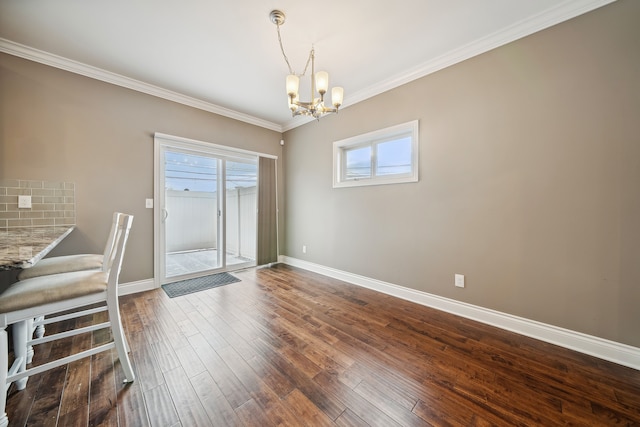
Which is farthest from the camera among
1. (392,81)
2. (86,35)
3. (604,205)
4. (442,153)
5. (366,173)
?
(366,173)

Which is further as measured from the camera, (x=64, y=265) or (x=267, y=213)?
(x=267, y=213)

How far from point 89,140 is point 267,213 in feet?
8.23

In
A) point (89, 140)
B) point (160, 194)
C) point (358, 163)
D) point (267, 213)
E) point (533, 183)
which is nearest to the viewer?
point (533, 183)

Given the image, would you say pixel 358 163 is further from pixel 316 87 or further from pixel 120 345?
pixel 120 345

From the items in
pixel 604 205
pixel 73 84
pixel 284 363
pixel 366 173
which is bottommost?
pixel 284 363

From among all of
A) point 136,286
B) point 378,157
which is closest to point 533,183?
point 378,157

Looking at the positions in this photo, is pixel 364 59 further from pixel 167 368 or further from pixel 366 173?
pixel 167 368

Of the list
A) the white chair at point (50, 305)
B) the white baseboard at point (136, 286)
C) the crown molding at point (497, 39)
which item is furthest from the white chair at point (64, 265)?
the crown molding at point (497, 39)

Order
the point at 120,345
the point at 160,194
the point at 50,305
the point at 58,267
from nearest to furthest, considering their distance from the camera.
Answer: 1. the point at 50,305
2. the point at 120,345
3. the point at 58,267
4. the point at 160,194

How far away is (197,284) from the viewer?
3213 millimetres

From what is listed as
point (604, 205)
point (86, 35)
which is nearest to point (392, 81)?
point (604, 205)

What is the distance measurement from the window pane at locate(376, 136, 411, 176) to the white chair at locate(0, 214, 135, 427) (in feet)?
9.12

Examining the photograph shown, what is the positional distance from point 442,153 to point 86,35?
3761 mm

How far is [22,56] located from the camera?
2.29 m
